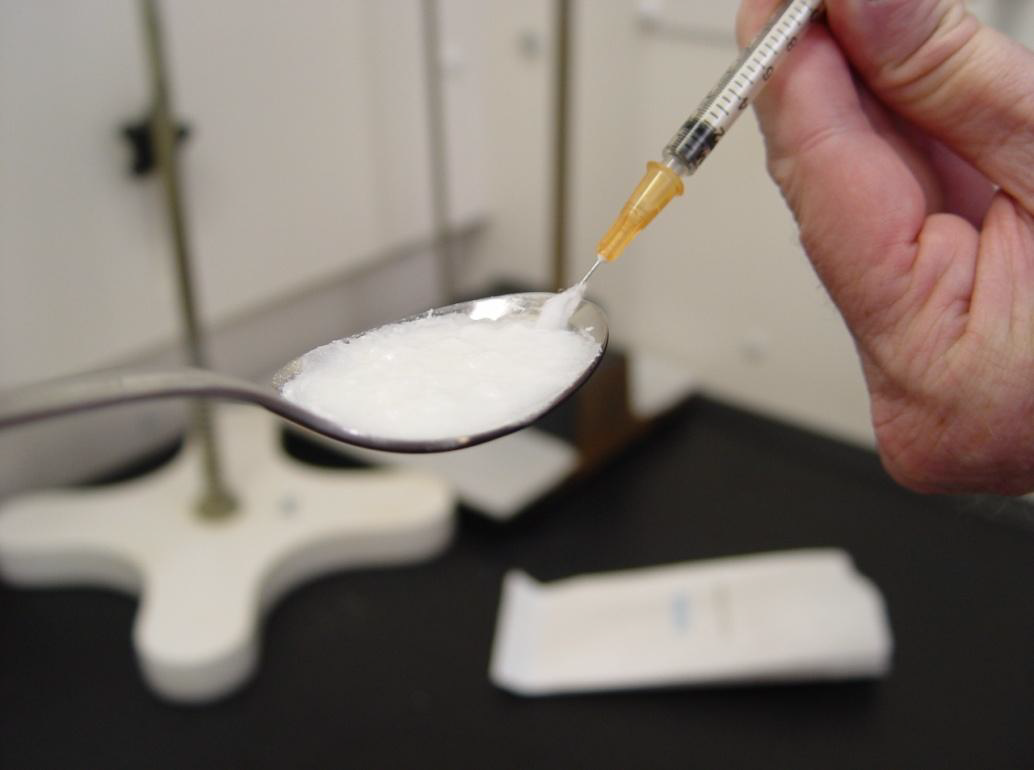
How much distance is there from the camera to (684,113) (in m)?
0.88

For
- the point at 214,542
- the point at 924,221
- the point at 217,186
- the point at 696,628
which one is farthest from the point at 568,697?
the point at 217,186

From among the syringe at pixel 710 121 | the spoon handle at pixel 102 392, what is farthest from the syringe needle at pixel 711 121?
the spoon handle at pixel 102 392

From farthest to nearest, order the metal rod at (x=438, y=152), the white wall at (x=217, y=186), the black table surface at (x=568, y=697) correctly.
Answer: the metal rod at (x=438, y=152)
the white wall at (x=217, y=186)
the black table surface at (x=568, y=697)

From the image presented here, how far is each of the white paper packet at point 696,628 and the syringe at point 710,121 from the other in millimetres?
416

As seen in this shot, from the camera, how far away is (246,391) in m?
0.31

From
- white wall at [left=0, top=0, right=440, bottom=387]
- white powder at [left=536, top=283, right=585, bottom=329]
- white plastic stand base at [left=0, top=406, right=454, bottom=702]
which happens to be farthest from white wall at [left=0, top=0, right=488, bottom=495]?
white powder at [left=536, top=283, right=585, bottom=329]

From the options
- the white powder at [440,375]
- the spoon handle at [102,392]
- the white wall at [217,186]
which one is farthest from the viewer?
the white wall at [217,186]

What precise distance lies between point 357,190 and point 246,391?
0.79m

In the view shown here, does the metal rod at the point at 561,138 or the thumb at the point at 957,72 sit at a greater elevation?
the thumb at the point at 957,72

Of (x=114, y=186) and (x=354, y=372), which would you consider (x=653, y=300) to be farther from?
(x=354, y=372)

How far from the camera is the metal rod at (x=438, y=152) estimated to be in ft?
3.39

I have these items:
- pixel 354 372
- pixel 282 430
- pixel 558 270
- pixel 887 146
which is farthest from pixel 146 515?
pixel 887 146

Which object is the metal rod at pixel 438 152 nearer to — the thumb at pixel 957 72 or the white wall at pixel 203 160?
the white wall at pixel 203 160

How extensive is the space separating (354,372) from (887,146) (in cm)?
25
